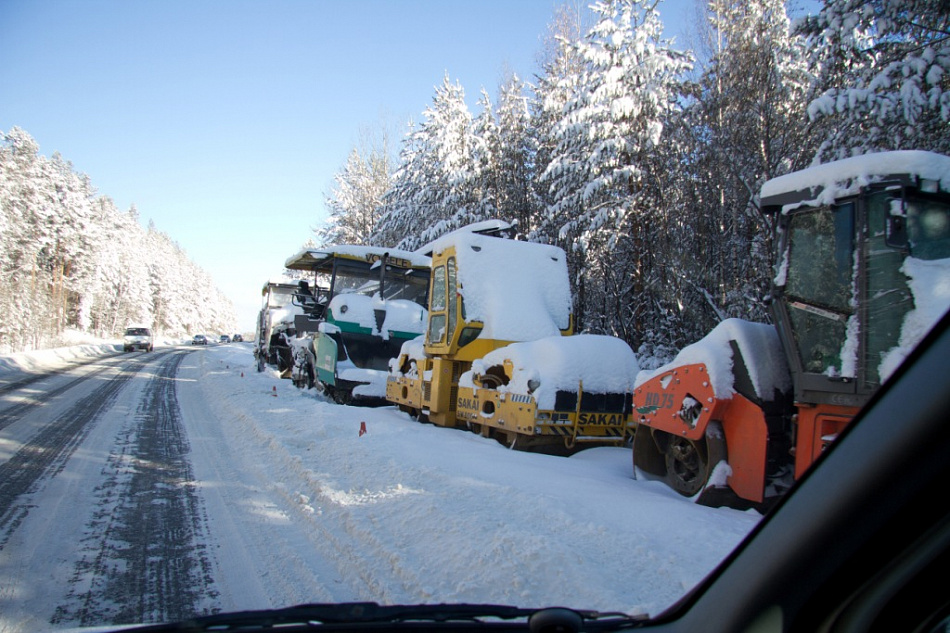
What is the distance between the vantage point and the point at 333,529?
172 inches

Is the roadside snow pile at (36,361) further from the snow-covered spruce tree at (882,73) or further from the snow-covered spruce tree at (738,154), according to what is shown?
the snow-covered spruce tree at (882,73)

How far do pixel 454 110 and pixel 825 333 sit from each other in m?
21.5

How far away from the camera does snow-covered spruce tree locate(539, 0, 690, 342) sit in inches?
607

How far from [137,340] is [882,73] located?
41405mm

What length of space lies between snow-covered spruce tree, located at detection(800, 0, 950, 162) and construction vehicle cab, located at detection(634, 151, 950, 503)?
5880 millimetres

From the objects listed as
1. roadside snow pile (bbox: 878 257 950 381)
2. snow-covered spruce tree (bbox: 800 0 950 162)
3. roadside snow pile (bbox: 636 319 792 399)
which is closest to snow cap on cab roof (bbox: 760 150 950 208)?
roadside snow pile (bbox: 878 257 950 381)

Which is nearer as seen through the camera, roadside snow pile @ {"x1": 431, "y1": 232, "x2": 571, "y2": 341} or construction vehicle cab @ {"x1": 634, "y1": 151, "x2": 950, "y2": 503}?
construction vehicle cab @ {"x1": 634, "y1": 151, "x2": 950, "y2": 503}

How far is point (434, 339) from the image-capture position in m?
9.63

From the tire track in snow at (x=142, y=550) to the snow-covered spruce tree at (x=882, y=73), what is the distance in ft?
33.3

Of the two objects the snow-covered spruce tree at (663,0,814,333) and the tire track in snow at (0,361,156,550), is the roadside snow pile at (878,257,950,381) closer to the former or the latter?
the tire track in snow at (0,361,156,550)

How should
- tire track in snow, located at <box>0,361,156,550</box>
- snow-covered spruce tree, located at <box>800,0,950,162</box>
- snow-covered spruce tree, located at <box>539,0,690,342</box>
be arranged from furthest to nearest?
snow-covered spruce tree, located at <box>539,0,690,342</box> < snow-covered spruce tree, located at <box>800,0,950,162</box> < tire track in snow, located at <box>0,361,156,550</box>

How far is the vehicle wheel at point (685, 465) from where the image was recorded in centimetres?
524

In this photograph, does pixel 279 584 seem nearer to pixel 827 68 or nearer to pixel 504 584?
pixel 504 584

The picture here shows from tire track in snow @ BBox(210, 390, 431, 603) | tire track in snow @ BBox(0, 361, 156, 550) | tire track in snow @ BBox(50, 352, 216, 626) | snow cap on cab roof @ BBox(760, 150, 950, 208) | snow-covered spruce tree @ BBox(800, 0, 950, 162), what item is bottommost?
tire track in snow @ BBox(50, 352, 216, 626)
